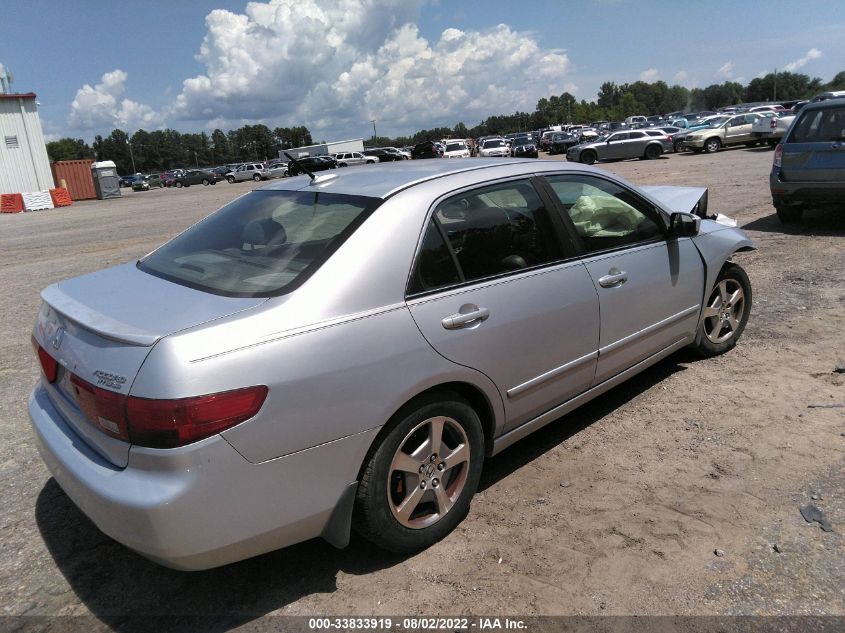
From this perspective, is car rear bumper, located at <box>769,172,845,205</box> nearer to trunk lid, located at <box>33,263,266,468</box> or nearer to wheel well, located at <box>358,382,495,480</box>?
wheel well, located at <box>358,382,495,480</box>

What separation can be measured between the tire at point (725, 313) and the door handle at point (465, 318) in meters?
2.34

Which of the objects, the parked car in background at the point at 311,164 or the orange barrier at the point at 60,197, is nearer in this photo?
the parked car in background at the point at 311,164

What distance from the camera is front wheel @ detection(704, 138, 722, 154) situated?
3166 centimetres

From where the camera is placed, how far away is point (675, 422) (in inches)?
151

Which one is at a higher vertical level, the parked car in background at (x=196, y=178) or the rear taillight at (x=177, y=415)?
Result: the rear taillight at (x=177, y=415)

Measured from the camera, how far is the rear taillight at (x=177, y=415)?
202 centimetres

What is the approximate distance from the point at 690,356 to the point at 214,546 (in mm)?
3802

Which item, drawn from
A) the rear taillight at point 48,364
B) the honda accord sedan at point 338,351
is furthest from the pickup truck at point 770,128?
the rear taillight at point 48,364

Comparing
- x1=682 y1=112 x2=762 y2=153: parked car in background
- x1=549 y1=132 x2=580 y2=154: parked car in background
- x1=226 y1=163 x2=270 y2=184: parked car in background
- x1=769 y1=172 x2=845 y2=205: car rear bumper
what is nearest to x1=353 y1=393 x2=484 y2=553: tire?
x1=769 y1=172 x2=845 y2=205: car rear bumper

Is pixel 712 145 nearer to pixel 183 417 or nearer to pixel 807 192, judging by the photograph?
pixel 807 192

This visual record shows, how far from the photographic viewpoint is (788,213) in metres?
9.58

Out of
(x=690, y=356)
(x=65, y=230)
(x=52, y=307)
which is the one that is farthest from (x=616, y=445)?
(x=65, y=230)

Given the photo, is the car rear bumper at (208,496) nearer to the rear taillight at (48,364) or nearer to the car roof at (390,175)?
the rear taillight at (48,364)

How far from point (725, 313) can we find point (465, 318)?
2.85 metres
